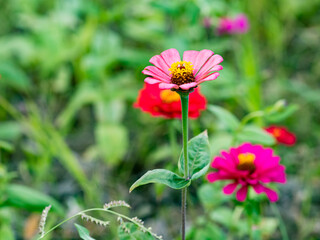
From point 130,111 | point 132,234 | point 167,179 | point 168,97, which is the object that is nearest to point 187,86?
point 167,179

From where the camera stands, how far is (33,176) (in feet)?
4.48

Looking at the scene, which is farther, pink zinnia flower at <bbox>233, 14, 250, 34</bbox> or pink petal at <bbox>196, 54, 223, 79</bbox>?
pink zinnia flower at <bbox>233, 14, 250, 34</bbox>

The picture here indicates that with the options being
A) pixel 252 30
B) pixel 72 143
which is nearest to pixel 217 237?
pixel 72 143

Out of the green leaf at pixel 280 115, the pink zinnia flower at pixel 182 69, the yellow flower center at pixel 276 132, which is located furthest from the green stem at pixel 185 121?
the yellow flower center at pixel 276 132

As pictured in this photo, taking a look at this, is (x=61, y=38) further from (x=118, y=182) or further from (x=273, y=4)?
(x=273, y=4)

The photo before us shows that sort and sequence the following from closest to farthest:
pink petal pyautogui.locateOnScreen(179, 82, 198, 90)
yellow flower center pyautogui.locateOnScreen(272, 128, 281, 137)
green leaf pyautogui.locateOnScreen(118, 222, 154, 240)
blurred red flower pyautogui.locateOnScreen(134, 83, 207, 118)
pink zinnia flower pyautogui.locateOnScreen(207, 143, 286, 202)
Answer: pink petal pyautogui.locateOnScreen(179, 82, 198, 90)
green leaf pyautogui.locateOnScreen(118, 222, 154, 240)
pink zinnia flower pyautogui.locateOnScreen(207, 143, 286, 202)
blurred red flower pyautogui.locateOnScreen(134, 83, 207, 118)
yellow flower center pyautogui.locateOnScreen(272, 128, 281, 137)

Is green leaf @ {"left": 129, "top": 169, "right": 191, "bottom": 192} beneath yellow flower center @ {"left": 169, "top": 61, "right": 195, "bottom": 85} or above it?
beneath

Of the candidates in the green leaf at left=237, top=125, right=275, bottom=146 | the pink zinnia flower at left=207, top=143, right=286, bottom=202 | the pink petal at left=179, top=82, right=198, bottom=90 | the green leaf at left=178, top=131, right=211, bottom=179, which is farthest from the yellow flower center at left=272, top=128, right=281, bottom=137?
the pink petal at left=179, top=82, right=198, bottom=90

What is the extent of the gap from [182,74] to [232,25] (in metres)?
1.14

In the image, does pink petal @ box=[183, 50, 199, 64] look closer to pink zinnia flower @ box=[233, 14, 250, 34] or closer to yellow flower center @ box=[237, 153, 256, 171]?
yellow flower center @ box=[237, 153, 256, 171]

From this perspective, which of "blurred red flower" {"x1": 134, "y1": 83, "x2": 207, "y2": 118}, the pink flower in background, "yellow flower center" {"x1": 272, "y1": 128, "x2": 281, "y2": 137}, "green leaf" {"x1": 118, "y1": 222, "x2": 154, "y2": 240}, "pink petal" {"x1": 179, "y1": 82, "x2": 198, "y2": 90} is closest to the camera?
"pink petal" {"x1": 179, "y1": 82, "x2": 198, "y2": 90}

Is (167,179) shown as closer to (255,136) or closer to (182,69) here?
(182,69)

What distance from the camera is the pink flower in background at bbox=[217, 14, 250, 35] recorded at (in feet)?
5.44

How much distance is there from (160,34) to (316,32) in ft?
2.82
